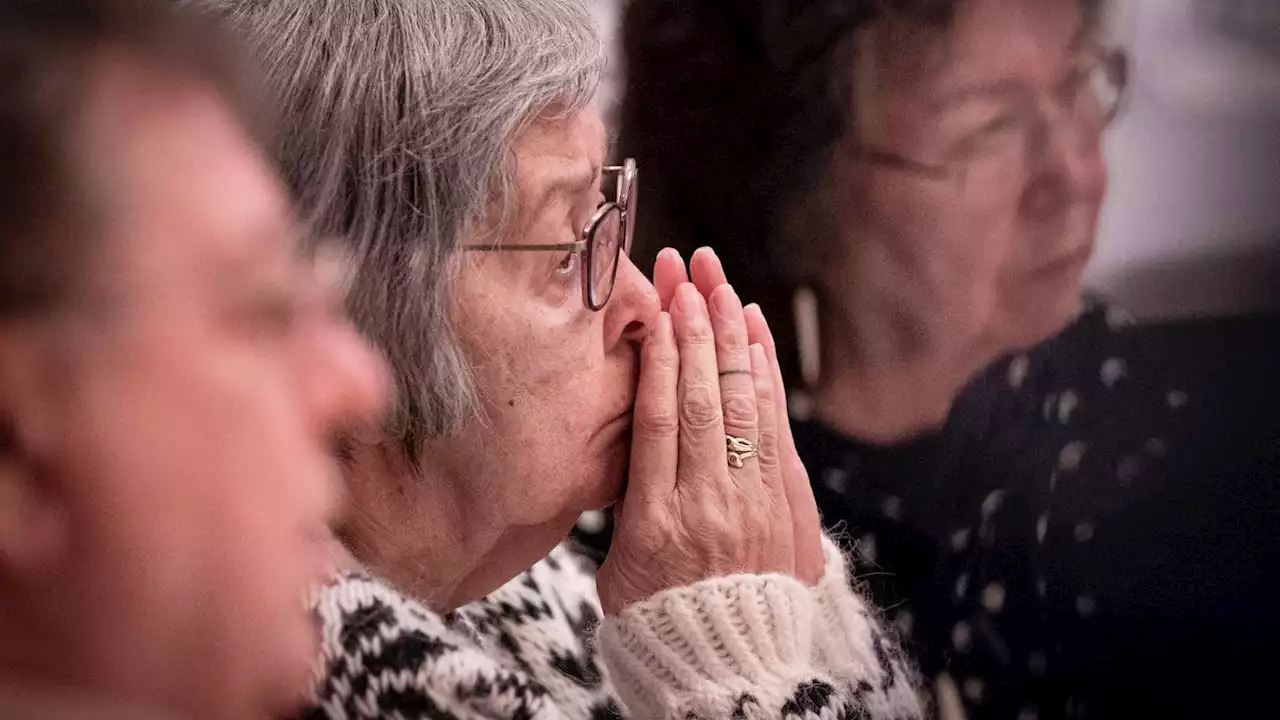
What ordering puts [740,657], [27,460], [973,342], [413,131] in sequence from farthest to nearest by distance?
1. [973,342]
2. [740,657]
3. [413,131]
4. [27,460]

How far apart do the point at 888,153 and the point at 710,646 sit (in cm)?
44

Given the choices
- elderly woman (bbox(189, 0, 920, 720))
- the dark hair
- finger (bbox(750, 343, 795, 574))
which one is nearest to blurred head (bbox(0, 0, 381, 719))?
the dark hair

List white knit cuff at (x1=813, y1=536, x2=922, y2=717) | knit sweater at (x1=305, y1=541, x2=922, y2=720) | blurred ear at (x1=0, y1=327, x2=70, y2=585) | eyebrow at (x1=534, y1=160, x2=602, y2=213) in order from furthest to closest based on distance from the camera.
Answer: white knit cuff at (x1=813, y1=536, x2=922, y2=717), eyebrow at (x1=534, y1=160, x2=602, y2=213), knit sweater at (x1=305, y1=541, x2=922, y2=720), blurred ear at (x1=0, y1=327, x2=70, y2=585)

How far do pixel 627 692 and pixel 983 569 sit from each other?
0.32 m

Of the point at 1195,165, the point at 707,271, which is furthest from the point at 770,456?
the point at 1195,165

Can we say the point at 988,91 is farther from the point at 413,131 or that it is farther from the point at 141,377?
the point at 141,377

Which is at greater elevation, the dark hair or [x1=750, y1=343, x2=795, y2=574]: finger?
the dark hair

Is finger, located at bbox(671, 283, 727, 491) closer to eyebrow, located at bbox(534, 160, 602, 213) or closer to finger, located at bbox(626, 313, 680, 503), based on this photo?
finger, located at bbox(626, 313, 680, 503)

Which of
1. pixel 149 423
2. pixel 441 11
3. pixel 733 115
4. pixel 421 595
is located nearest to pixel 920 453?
pixel 733 115

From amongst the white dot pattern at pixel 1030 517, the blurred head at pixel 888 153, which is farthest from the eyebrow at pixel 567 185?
the white dot pattern at pixel 1030 517

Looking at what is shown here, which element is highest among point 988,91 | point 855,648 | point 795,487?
point 988,91

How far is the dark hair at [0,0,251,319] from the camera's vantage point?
478 mm

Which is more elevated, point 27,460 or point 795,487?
point 27,460

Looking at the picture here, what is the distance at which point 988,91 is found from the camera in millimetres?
1036
